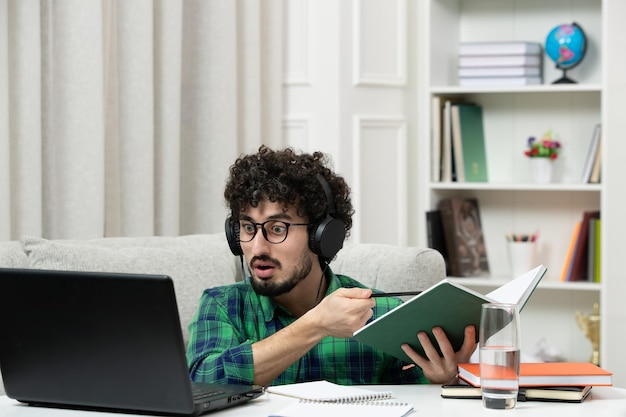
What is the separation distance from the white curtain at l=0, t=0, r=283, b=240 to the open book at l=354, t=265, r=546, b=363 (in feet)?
4.01

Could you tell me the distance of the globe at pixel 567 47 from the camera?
11.6ft

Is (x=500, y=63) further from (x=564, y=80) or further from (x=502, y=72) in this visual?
(x=564, y=80)

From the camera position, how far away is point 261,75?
3484mm

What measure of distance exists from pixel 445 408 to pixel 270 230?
565mm

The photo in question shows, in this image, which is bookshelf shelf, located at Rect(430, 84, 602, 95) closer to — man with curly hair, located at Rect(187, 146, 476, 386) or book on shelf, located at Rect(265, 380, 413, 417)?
man with curly hair, located at Rect(187, 146, 476, 386)

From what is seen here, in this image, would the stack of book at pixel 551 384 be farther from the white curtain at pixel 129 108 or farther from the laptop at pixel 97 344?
the white curtain at pixel 129 108

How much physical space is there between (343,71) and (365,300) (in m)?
1.96

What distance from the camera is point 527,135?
380 centimetres

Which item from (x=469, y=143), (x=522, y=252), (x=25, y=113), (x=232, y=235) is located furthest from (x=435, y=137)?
(x=232, y=235)

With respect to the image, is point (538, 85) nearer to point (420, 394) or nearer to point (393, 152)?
point (393, 152)

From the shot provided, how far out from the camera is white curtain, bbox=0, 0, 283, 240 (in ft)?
8.14

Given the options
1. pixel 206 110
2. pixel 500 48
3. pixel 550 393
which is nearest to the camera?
pixel 550 393

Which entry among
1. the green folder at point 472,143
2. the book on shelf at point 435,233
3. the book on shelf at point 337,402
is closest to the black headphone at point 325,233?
the book on shelf at point 337,402

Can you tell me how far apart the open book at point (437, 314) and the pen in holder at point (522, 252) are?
6.64 feet
